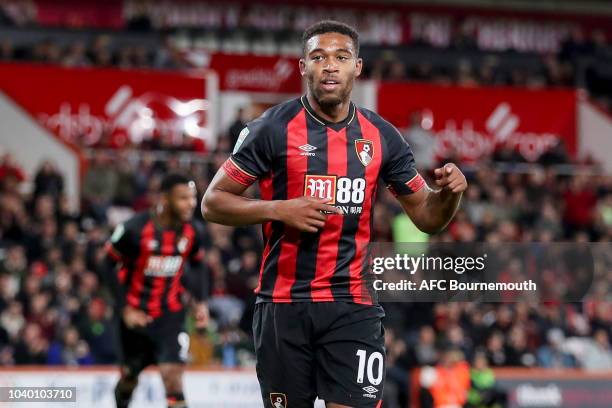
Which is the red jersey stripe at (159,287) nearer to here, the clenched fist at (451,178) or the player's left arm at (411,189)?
the player's left arm at (411,189)

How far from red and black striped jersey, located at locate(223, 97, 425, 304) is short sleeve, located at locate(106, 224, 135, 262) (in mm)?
3541

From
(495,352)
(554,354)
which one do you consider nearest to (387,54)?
(554,354)

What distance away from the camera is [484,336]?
14.4 m

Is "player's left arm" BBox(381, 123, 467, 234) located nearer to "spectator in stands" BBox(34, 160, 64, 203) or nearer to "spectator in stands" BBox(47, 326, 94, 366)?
"spectator in stands" BBox(47, 326, 94, 366)

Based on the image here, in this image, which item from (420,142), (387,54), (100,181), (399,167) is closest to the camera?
(399,167)

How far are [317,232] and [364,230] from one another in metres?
0.22

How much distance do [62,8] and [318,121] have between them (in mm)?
21078

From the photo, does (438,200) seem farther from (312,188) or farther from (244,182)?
(244,182)

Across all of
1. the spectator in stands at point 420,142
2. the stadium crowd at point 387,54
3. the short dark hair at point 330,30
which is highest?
the stadium crowd at point 387,54

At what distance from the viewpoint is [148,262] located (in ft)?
27.5

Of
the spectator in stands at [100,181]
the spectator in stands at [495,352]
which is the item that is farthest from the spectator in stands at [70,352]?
the spectator in stands at [495,352]

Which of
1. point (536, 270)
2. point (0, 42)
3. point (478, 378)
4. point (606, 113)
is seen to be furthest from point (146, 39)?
point (536, 270)

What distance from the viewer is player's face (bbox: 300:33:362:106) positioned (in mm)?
4770

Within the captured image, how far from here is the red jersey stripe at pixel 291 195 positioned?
4855 mm
